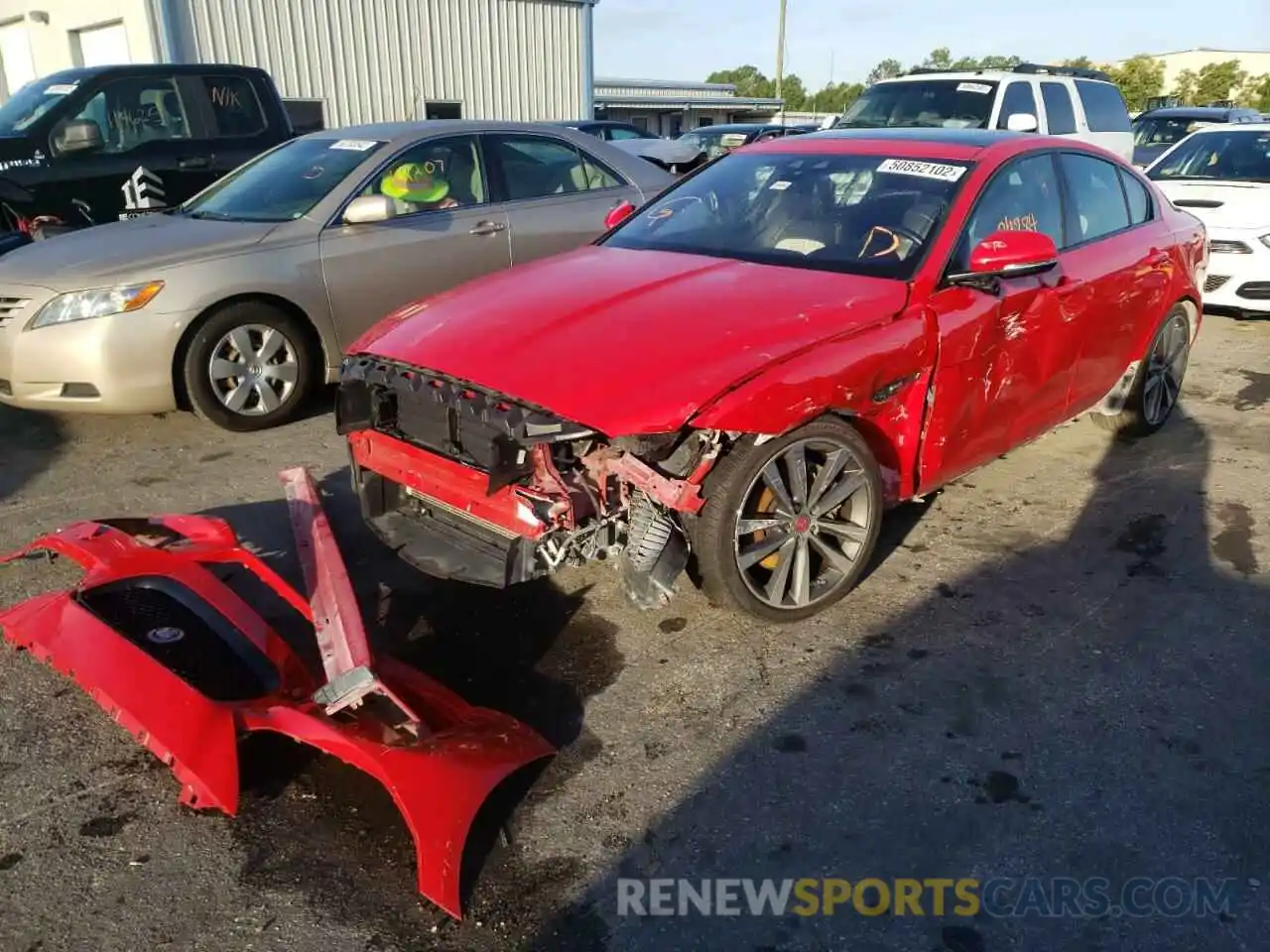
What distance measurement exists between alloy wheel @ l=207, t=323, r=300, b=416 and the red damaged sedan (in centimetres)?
188

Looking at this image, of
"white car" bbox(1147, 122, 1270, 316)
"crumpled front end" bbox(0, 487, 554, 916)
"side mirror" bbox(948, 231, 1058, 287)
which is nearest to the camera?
"crumpled front end" bbox(0, 487, 554, 916)

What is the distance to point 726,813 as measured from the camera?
2598 millimetres

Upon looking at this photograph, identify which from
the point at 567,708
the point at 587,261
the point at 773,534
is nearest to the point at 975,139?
the point at 587,261

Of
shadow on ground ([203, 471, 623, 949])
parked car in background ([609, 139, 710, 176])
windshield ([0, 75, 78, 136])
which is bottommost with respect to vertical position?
shadow on ground ([203, 471, 623, 949])

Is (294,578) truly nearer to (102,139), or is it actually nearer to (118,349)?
(118,349)

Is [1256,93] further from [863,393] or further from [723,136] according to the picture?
[863,393]

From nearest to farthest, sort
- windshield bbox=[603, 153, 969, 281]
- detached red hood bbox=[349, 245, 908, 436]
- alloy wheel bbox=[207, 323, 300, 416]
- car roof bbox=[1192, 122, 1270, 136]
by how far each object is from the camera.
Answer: detached red hood bbox=[349, 245, 908, 436], windshield bbox=[603, 153, 969, 281], alloy wheel bbox=[207, 323, 300, 416], car roof bbox=[1192, 122, 1270, 136]

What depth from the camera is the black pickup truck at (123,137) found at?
23.7 feet

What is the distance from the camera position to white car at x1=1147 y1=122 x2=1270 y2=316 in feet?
26.2

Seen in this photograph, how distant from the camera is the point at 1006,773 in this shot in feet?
9.01

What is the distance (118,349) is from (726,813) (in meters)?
3.93

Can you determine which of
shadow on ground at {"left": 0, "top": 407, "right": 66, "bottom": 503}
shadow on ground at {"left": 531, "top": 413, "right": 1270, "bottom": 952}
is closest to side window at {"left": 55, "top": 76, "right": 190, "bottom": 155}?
shadow on ground at {"left": 0, "top": 407, "right": 66, "bottom": 503}

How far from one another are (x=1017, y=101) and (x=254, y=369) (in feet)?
27.6

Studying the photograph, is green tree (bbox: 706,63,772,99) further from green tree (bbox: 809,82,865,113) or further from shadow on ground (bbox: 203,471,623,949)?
shadow on ground (bbox: 203,471,623,949)
